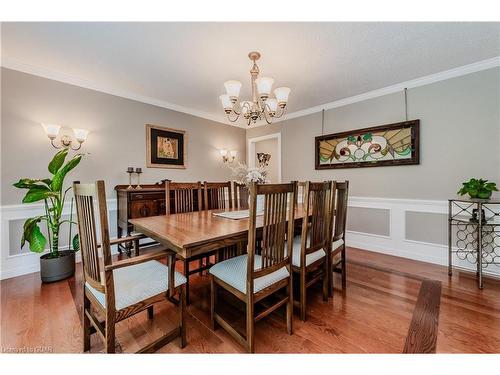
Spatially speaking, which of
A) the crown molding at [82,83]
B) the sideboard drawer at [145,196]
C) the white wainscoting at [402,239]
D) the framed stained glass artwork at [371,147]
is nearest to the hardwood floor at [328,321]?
the white wainscoting at [402,239]

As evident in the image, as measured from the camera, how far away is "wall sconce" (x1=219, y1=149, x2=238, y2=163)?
4.34 m

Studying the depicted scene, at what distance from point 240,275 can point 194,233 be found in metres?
0.41

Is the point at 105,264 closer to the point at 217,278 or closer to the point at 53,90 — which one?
the point at 217,278

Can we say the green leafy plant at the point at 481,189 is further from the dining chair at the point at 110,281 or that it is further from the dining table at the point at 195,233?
the dining chair at the point at 110,281

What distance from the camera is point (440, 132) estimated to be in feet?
8.61

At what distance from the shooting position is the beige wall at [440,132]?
2.35 metres

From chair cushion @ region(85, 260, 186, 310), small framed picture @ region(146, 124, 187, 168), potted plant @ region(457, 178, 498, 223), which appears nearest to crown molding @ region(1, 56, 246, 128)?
small framed picture @ region(146, 124, 187, 168)

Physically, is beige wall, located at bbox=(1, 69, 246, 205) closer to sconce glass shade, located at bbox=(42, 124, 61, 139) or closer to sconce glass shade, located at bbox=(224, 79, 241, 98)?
sconce glass shade, located at bbox=(42, 124, 61, 139)

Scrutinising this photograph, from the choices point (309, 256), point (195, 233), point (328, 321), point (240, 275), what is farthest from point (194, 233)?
point (328, 321)

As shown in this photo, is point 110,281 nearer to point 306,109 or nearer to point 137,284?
point 137,284

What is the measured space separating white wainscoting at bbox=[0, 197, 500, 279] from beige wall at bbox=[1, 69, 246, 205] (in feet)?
0.59

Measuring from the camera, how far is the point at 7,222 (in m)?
2.31

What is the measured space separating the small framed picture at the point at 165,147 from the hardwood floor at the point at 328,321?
75.3 inches
